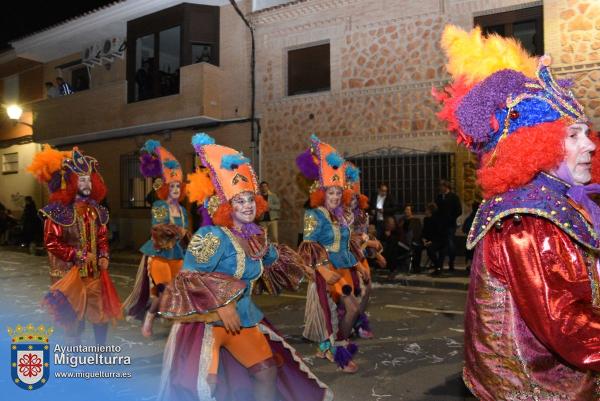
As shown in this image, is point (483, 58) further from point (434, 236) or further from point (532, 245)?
point (434, 236)

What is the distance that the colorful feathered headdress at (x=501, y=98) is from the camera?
89.5 inches

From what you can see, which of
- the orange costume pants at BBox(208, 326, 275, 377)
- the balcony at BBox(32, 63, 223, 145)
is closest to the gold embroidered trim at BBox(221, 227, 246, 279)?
the orange costume pants at BBox(208, 326, 275, 377)

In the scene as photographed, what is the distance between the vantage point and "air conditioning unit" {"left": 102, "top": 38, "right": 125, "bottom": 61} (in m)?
19.6

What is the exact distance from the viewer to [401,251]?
449 inches

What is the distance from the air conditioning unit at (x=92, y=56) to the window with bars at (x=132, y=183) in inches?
174

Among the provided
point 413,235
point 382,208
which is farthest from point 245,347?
point 382,208

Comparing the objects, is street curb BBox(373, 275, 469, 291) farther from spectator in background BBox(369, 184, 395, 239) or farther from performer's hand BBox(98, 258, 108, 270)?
performer's hand BBox(98, 258, 108, 270)

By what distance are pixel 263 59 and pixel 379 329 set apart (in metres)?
11.0

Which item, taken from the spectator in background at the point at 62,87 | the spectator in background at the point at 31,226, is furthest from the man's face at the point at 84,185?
the spectator in background at the point at 62,87

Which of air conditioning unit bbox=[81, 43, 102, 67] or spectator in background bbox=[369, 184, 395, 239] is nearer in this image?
spectator in background bbox=[369, 184, 395, 239]

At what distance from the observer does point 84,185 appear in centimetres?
568

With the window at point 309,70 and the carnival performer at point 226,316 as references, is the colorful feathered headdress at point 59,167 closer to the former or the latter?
the carnival performer at point 226,316

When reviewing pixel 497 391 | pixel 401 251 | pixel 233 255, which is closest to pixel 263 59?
pixel 401 251

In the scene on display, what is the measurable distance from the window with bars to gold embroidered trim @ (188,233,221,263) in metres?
16.4
